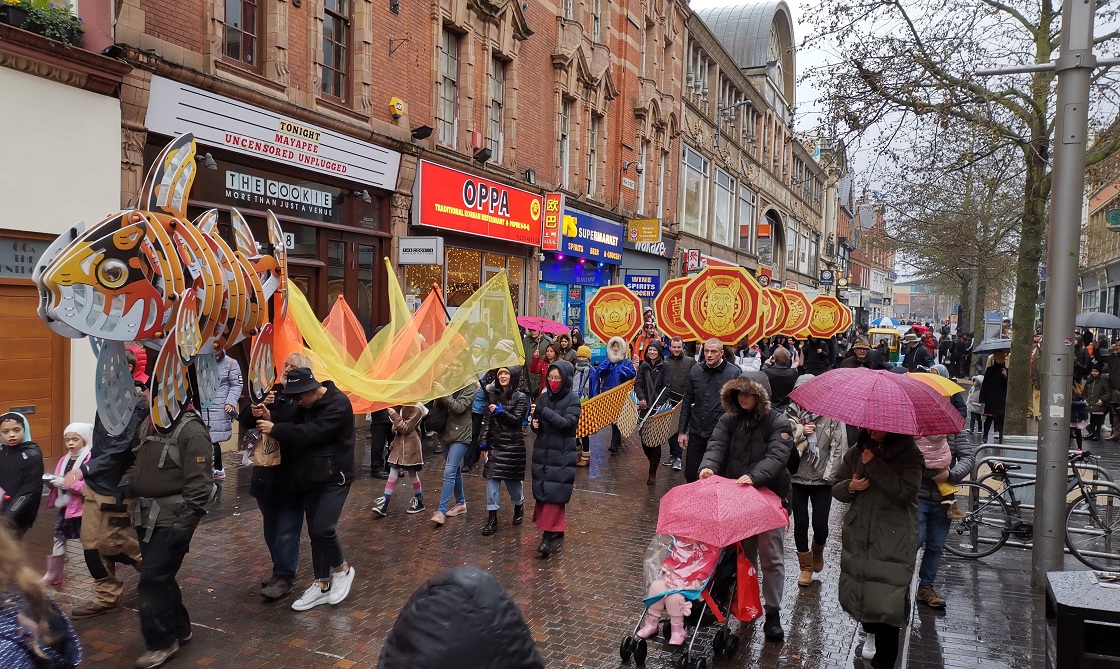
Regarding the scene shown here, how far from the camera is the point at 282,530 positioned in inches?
228

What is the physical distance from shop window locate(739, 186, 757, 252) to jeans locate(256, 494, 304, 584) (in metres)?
38.1

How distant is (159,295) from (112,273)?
0.97 feet

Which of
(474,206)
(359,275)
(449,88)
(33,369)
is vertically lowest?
(33,369)

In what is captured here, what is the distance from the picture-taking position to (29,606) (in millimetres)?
2193

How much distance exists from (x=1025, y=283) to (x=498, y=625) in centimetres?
1204

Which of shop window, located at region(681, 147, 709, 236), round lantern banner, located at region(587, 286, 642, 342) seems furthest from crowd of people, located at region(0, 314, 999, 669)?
shop window, located at region(681, 147, 709, 236)

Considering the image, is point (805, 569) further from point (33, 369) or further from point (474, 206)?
point (474, 206)

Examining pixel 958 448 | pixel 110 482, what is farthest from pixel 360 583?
pixel 958 448

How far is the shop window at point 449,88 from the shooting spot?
1736 centimetres

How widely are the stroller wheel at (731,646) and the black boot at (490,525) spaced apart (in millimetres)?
3201

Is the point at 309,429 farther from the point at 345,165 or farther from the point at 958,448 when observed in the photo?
the point at 345,165

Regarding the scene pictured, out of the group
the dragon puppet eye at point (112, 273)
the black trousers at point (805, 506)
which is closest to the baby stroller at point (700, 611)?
the black trousers at point (805, 506)

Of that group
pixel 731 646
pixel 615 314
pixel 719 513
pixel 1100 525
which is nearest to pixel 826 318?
pixel 615 314

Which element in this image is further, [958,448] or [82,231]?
[958,448]
